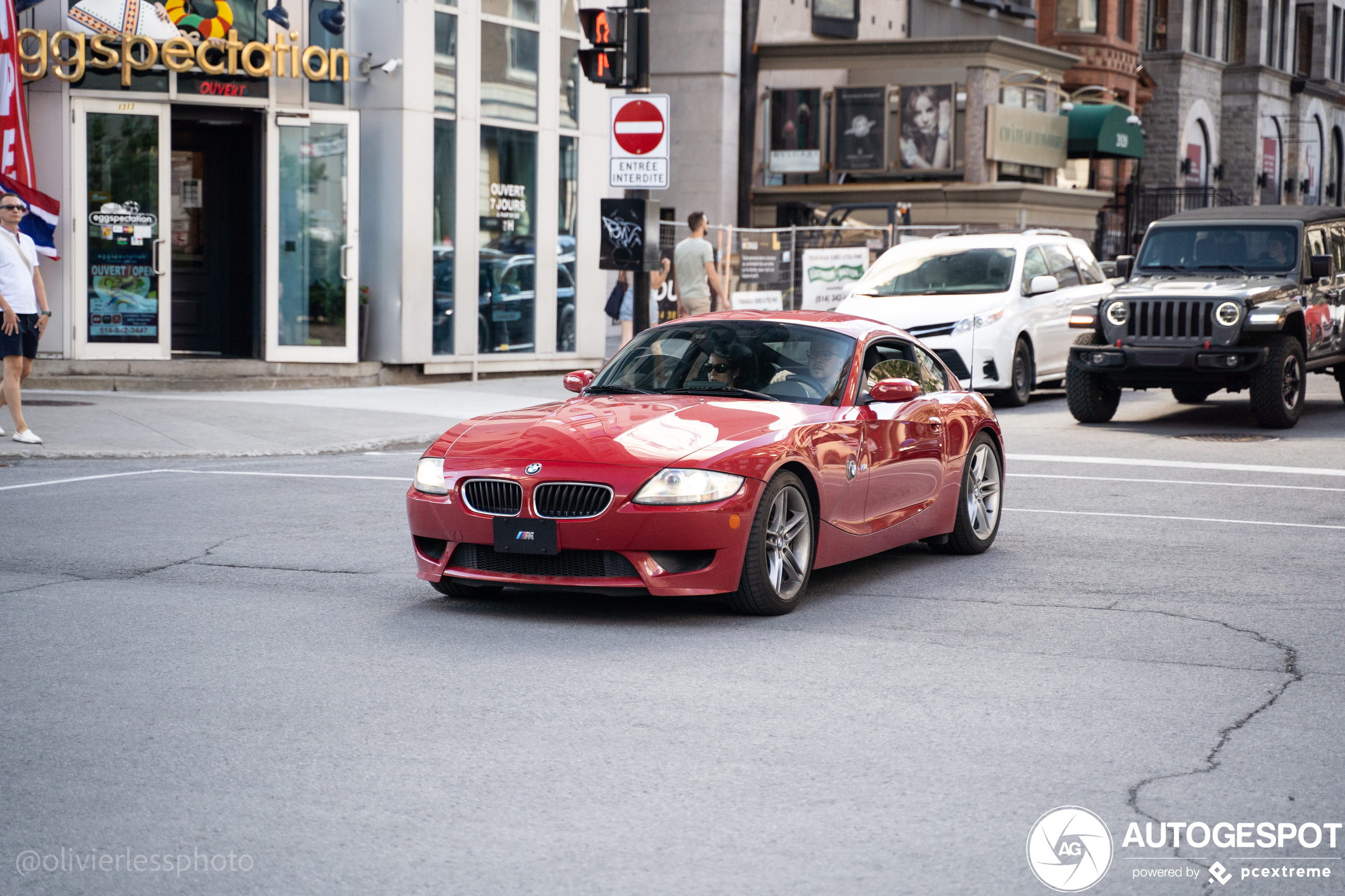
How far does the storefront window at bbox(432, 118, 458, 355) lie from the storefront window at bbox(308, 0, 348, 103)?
1.30 meters

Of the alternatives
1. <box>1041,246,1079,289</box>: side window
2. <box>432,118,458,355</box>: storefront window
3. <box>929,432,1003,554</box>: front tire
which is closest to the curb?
<box>432,118,458,355</box>: storefront window

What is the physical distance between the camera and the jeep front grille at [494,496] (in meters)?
7.40

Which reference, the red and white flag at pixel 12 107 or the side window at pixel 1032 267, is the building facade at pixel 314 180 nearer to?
the red and white flag at pixel 12 107

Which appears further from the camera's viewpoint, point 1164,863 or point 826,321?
point 826,321

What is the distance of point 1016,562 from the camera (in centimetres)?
929

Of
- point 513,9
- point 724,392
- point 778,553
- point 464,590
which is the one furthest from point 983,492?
point 513,9

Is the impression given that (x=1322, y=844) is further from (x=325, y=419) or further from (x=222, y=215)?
(x=222, y=215)

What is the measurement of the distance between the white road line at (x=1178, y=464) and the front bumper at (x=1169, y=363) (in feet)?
6.98

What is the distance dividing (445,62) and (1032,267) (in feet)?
24.7

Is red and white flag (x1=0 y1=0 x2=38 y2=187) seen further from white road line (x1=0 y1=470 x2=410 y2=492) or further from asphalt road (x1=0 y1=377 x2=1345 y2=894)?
asphalt road (x1=0 y1=377 x2=1345 y2=894)

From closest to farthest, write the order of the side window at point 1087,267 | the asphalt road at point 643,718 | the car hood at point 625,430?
the asphalt road at point 643,718, the car hood at point 625,430, the side window at point 1087,267

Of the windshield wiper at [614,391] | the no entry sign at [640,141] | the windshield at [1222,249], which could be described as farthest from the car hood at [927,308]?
the windshield wiper at [614,391]

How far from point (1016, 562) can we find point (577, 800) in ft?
16.3

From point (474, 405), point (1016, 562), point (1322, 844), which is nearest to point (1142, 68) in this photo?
point (474, 405)
